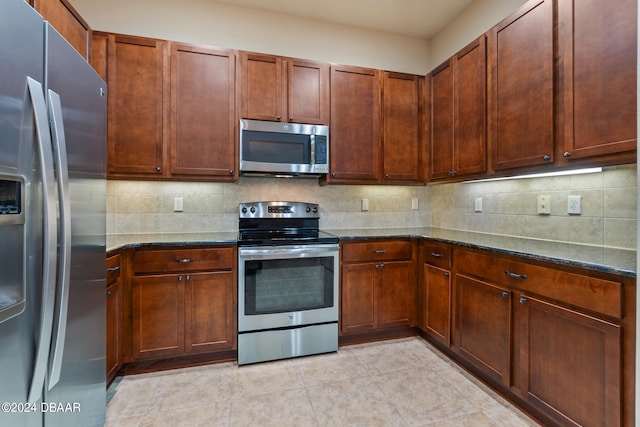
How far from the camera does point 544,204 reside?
2.04 meters

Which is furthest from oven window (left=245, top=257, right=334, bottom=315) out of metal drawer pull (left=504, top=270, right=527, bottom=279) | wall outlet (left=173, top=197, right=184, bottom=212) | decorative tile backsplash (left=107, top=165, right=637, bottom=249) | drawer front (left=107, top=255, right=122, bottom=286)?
metal drawer pull (left=504, top=270, right=527, bottom=279)

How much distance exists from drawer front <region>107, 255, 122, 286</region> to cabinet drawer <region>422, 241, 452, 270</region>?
2.24m

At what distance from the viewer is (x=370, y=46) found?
2971 millimetres

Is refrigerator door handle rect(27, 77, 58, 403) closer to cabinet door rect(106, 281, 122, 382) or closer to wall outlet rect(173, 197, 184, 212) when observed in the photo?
cabinet door rect(106, 281, 122, 382)

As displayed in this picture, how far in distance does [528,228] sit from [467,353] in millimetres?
999

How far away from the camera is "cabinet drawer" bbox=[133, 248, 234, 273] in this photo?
80.8 inches

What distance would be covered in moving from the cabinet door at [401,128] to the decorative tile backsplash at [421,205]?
36 centimetres

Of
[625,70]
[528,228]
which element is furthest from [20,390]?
[528,228]

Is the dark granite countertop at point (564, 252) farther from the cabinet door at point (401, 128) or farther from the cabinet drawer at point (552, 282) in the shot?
the cabinet door at point (401, 128)

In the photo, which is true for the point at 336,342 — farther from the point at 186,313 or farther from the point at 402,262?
the point at 186,313

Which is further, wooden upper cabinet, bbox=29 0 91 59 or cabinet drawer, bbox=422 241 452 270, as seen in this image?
cabinet drawer, bbox=422 241 452 270

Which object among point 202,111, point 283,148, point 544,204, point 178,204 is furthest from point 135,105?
point 544,204

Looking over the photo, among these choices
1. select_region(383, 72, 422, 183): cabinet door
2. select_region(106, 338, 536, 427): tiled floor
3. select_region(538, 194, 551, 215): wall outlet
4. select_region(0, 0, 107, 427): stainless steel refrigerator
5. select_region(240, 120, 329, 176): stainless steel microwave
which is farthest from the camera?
select_region(383, 72, 422, 183): cabinet door

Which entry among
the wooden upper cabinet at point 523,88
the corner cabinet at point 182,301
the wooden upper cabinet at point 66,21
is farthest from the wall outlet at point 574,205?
the wooden upper cabinet at point 66,21
